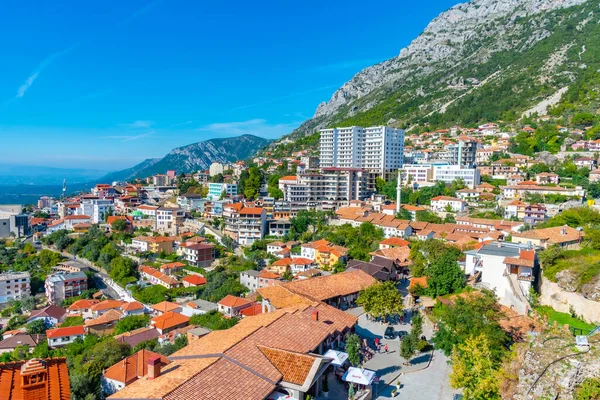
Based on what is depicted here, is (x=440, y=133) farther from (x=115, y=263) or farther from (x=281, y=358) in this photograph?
(x=281, y=358)

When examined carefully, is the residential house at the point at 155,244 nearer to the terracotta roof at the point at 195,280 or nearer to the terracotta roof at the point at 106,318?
the terracotta roof at the point at 195,280

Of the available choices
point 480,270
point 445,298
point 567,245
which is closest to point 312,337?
point 445,298

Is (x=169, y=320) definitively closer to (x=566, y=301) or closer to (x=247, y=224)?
(x=247, y=224)

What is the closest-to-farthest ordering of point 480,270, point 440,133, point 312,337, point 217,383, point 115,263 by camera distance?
1. point 217,383
2. point 312,337
3. point 480,270
4. point 115,263
5. point 440,133

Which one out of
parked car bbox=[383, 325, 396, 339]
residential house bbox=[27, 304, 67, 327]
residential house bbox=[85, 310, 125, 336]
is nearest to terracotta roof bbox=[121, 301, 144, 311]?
residential house bbox=[85, 310, 125, 336]

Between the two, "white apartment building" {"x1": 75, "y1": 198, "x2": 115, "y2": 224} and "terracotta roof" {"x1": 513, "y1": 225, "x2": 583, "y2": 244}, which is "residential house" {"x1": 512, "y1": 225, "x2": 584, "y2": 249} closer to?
"terracotta roof" {"x1": 513, "y1": 225, "x2": 583, "y2": 244}

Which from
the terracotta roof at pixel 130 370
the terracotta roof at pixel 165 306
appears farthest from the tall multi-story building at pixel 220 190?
the terracotta roof at pixel 130 370

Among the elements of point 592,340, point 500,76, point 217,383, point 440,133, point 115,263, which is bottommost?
point 115,263
